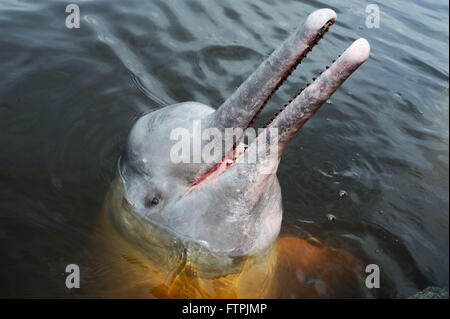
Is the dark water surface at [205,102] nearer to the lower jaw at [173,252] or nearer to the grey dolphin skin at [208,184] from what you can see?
the lower jaw at [173,252]

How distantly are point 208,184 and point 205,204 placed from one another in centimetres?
16

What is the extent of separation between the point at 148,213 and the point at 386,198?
3.14 metres

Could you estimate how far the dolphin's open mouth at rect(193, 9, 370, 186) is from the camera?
2537 millimetres

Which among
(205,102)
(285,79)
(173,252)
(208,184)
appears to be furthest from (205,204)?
(205,102)

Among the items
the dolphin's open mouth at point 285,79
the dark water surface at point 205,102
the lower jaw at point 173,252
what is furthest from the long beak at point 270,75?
the dark water surface at point 205,102

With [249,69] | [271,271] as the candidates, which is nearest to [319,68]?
[249,69]

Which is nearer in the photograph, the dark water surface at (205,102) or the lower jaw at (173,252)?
the lower jaw at (173,252)

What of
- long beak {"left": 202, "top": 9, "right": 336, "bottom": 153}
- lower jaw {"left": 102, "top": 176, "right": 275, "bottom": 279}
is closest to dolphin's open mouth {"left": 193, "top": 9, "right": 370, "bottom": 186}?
long beak {"left": 202, "top": 9, "right": 336, "bottom": 153}

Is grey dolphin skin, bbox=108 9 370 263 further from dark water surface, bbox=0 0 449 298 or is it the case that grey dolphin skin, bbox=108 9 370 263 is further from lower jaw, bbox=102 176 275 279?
dark water surface, bbox=0 0 449 298

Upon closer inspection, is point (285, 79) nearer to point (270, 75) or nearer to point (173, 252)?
point (270, 75)

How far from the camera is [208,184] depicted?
3385 mm

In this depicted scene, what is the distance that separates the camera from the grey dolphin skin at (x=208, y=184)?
9.86ft

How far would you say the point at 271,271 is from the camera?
157 inches
